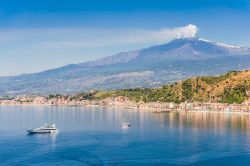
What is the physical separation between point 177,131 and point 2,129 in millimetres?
33037

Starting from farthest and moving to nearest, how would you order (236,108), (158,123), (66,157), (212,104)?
(212,104) < (236,108) < (158,123) < (66,157)

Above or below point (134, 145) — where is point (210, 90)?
above

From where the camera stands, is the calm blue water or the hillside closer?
the calm blue water

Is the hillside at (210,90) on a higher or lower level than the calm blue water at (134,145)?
higher

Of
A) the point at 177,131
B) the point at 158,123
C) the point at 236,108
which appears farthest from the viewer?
the point at 236,108

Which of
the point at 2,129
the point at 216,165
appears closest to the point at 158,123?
the point at 2,129

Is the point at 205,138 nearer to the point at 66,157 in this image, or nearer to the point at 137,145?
the point at 137,145

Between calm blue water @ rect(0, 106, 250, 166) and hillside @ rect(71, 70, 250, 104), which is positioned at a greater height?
hillside @ rect(71, 70, 250, 104)

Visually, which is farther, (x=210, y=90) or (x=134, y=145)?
(x=210, y=90)

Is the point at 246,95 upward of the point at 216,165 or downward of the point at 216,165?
upward

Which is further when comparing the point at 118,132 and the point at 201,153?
the point at 118,132

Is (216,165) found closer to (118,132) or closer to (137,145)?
(137,145)

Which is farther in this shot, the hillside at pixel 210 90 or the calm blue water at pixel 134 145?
the hillside at pixel 210 90

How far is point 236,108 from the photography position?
13025 cm
